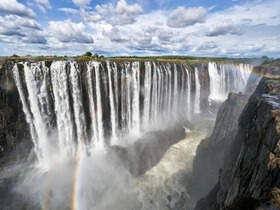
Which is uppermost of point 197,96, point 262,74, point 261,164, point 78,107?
point 261,164

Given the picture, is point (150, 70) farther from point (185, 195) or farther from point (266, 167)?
point (266, 167)

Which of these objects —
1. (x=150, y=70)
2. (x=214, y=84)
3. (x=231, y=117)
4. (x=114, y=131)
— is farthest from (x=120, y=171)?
(x=214, y=84)

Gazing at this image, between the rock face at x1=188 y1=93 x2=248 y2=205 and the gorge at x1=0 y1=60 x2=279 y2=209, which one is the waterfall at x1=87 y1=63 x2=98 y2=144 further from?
the rock face at x1=188 y1=93 x2=248 y2=205

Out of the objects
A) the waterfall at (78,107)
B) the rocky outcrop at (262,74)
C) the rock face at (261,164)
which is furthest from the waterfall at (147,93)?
the rock face at (261,164)

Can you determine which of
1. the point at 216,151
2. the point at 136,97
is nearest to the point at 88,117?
the point at 136,97

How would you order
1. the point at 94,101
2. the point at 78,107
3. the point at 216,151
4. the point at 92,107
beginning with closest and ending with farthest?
the point at 216,151 → the point at 78,107 → the point at 92,107 → the point at 94,101

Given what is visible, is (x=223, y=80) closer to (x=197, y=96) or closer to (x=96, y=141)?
(x=197, y=96)

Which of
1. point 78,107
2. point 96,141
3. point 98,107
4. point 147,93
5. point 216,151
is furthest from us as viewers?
point 147,93
